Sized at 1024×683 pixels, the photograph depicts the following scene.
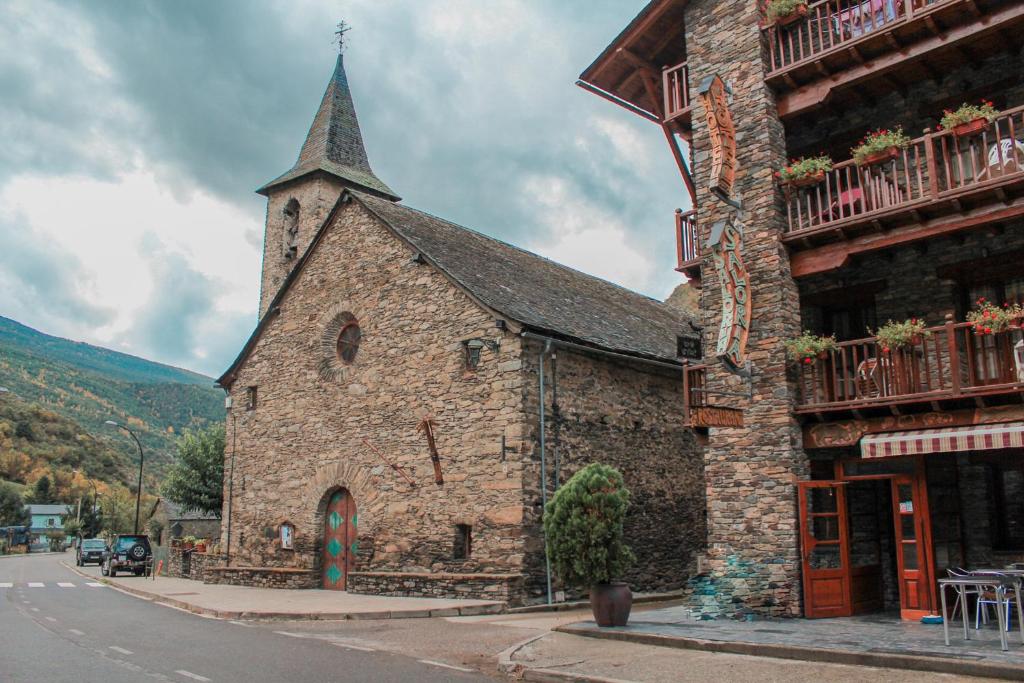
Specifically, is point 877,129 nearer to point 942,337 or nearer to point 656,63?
point 942,337

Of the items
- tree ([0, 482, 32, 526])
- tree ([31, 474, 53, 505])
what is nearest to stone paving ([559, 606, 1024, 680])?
tree ([0, 482, 32, 526])

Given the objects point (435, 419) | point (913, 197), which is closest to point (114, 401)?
point (435, 419)

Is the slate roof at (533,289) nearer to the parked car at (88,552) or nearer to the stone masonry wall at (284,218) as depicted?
the stone masonry wall at (284,218)

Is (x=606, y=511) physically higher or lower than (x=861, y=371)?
lower

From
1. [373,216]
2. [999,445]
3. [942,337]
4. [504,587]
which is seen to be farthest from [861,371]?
[373,216]

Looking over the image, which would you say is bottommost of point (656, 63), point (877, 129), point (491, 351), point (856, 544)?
point (856, 544)

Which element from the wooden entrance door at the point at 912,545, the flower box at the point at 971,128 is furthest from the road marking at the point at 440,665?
the flower box at the point at 971,128

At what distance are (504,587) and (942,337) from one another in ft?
28.8

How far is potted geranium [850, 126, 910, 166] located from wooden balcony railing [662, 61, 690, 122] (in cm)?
365

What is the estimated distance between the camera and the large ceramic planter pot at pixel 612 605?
11.7 metres

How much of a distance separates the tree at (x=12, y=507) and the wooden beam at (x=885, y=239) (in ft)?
Result: 278

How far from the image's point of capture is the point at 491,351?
17281mm

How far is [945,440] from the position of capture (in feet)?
36.1

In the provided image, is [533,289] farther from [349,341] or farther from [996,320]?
[996,320]
